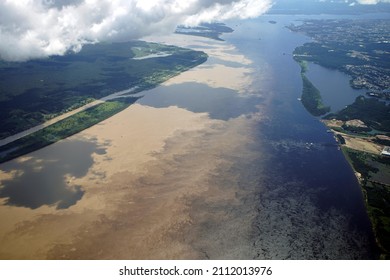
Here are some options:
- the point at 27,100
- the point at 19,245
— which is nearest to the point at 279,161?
the point at 19,245

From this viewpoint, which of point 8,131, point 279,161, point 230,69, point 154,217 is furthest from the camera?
Result: point 230,69

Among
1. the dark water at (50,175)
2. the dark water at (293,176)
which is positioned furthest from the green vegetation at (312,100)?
the dark water at (50,175)

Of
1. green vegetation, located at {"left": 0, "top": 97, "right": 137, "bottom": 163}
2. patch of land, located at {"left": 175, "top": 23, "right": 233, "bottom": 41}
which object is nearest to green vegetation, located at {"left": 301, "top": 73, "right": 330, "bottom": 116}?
green vegetation, located at {"left": 0, "top": 97, "right": 137, "bottom": 163}

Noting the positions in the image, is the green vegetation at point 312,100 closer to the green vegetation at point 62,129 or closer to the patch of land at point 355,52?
the patch of land at point 355,52

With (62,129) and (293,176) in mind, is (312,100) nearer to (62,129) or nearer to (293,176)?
(293,176)

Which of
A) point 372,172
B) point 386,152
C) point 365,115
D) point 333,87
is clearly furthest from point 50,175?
point 333,87

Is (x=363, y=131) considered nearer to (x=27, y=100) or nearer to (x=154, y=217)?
(x=154, y=217)
